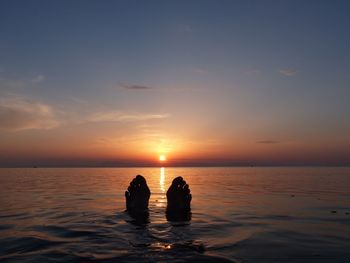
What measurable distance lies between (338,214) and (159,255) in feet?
43.0

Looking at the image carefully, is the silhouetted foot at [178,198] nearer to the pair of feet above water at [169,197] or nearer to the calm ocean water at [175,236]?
the pair of feet above water at [169,197]

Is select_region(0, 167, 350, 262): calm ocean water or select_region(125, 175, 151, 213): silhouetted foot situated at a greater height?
select_region(125, 175, 151, 213): silhouetted foot

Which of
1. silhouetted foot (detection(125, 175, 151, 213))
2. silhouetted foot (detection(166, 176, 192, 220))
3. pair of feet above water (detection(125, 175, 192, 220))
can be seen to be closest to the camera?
silhouetted foot (detection(166, 176, 192, 220))

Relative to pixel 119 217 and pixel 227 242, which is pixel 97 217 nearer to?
pixel 119 217

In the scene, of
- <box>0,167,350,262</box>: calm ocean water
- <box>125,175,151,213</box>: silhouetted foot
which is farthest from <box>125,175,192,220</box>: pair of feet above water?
<box>0,167,350,262</box>: calm ocean water

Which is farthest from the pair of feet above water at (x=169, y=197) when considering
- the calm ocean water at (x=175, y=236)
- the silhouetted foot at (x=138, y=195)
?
the calm ocean water at (x=175, y=236)

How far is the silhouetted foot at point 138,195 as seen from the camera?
17781mm

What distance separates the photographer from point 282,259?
30.9ft

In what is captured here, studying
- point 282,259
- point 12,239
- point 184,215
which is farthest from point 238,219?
point 12,239

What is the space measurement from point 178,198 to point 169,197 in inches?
19.6

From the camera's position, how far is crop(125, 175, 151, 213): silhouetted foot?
58.3 feet

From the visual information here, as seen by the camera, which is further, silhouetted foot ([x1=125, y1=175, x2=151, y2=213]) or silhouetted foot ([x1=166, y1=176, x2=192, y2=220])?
silhouetted foot ([x1=125, y1=175, x2=151, y2=213])

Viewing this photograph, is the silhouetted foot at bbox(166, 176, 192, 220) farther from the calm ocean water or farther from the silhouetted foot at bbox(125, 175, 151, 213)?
the silhouetted foot at bbox(125, 175, 151, 213)

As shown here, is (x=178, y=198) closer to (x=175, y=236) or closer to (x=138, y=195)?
(x=138, y=195)
